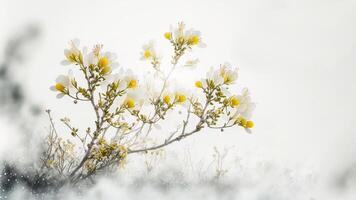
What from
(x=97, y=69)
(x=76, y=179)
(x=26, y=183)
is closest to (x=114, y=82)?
(x=97, y=69)

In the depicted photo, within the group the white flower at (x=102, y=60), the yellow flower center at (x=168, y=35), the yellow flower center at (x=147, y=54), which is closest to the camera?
the white flower at (x=102, y=60)

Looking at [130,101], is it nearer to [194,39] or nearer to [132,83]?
[132,83]

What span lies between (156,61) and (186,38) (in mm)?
378

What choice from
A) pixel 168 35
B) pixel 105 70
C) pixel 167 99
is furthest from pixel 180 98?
pixel 105 70

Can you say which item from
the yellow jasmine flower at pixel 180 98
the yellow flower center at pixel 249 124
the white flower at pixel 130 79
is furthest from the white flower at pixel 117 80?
the yellow flower center at pixel 249 124

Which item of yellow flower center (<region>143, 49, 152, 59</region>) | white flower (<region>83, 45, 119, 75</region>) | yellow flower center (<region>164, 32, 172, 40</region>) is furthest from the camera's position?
yellow flower center (<region>143, 49, 152, 59</region>)

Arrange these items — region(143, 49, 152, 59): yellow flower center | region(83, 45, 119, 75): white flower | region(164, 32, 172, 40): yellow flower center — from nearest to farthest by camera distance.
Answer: region(83, 45, 119, 75): white flower < region(164, 32, 172, 40): yellow flower center < region(143, 49, 152, 59): yellow flower center

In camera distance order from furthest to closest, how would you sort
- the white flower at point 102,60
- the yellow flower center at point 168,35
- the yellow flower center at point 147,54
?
the yellow flower center at point 147,54 → the yellow flower center at point 168,35 → the white flower at point 102,60

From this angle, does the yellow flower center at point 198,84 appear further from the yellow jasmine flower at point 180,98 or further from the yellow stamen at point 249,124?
the yellow stamen at point 249,124

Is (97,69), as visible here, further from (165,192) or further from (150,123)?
(165,192)

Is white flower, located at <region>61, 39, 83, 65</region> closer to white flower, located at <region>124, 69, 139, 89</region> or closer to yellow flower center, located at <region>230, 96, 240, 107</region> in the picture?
white flower, located at <region>124, 69, 139, 89</region>

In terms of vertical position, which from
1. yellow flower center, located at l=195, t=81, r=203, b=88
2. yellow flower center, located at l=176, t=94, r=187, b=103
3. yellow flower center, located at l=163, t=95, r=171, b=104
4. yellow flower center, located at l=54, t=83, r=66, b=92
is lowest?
yellow flower center, located at l=54, t=83, r=66, b=92

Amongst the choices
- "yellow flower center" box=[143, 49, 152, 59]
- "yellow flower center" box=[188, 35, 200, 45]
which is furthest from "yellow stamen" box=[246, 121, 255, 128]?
"yellow flower center" box=[143, 49, 152, 59]

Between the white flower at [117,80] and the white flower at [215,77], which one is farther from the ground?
the white flower at [215,77]
